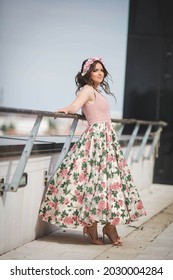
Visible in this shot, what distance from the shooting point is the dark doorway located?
8.20 metres

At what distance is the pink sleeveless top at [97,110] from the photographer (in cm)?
396

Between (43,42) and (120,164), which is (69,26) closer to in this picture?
(43,42)

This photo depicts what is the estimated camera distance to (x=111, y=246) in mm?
3939

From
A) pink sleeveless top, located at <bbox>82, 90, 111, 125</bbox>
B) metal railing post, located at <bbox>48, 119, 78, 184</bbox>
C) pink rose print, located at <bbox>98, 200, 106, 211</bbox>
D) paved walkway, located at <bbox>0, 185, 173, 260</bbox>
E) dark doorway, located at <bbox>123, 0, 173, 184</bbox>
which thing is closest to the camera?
paved walkway, located at <bbox>0, 185, 173, 260</bbox>

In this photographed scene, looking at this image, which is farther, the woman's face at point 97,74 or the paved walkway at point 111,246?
the woman's face at point 97,74

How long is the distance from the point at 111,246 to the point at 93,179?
0.43m

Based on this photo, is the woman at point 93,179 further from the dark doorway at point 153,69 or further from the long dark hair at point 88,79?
the dark doorway at point 153,69

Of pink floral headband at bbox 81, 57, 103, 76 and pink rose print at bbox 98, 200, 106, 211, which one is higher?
pink floral headband at bbox 81, 57, 103, 76

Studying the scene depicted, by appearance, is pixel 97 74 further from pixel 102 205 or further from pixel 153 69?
pixel 153 69

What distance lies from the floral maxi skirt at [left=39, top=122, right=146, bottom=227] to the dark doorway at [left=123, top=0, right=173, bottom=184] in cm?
436

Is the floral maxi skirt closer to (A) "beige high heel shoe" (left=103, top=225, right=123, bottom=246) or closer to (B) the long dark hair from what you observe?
(A) "beige high heel shoe" (left=103, top=225, right=123, bottom=246)

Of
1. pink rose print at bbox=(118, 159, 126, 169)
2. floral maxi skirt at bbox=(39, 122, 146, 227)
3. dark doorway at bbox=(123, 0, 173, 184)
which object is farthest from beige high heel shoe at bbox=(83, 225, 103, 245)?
dark doorway at bbox=(123, 0, 173, 184)

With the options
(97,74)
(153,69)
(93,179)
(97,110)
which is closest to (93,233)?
(93,179)

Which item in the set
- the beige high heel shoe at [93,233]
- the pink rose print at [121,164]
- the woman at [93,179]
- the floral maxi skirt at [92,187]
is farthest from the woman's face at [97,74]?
the beige high heel shoe at [93,233]
